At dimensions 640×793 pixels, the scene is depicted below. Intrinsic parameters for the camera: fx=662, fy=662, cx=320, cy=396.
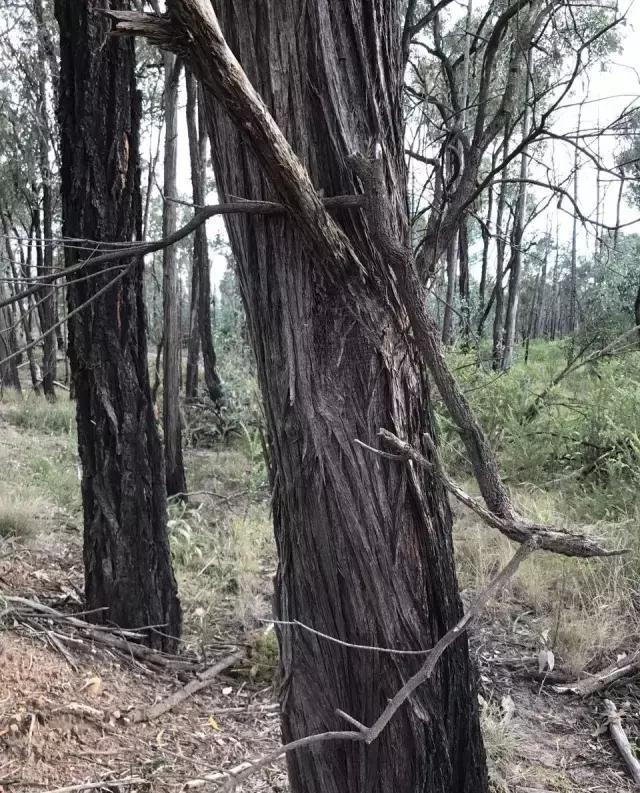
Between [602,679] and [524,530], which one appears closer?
[524,530]

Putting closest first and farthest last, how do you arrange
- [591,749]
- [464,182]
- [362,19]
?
[362,19], [464,182], [591,749]

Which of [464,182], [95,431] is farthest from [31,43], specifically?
[464,182]

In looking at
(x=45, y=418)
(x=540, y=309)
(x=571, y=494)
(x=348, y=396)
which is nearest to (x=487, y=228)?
(x=348, y=396)

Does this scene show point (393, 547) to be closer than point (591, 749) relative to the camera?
Yes

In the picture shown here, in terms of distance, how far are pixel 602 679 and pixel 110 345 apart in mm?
2644

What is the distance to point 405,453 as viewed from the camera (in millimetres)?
1280

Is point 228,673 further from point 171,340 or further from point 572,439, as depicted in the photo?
point 572,439

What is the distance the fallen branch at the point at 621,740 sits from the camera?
7.82 ft

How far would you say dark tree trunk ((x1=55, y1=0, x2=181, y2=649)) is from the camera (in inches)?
113

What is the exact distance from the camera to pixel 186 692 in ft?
9.60

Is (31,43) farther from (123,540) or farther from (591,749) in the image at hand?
(591,749)

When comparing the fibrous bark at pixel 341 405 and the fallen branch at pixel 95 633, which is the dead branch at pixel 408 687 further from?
the fallen branch at pixel 95 633

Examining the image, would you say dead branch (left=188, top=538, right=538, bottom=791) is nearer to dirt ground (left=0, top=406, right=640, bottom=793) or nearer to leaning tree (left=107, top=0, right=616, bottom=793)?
leaning tree (left=107, top=0, right=616, bottom=793)

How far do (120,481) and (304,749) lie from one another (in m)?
1.72
